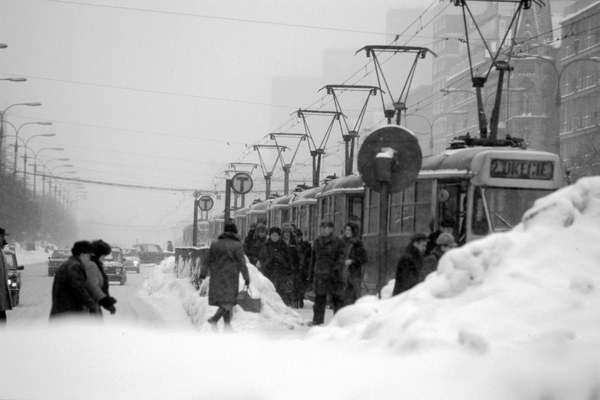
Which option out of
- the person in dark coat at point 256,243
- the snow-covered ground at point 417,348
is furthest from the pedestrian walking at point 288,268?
the snow-covered ground at point 417,348

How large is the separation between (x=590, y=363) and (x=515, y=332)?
46cm

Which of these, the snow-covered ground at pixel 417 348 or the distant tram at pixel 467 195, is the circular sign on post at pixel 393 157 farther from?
the distant tram at pixel 467 195

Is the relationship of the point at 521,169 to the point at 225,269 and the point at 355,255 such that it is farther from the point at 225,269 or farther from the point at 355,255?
the point at 225,269

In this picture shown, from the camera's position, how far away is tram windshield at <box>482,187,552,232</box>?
17.9 meters

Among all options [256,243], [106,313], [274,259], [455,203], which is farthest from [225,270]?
[256,243]

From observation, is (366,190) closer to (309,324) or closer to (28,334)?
(309,324)

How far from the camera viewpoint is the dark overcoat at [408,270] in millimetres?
11750

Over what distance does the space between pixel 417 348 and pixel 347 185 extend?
64.5ft

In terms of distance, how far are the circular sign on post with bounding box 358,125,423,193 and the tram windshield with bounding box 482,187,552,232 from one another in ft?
19.9

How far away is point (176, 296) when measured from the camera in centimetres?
3012

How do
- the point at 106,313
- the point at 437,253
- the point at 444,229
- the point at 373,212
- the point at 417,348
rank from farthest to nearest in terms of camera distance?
the point at 373,212 < the point at 106,313 < the point at 444,229 < the point at 437,253 < the point at 417,348

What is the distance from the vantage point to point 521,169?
59.5ft

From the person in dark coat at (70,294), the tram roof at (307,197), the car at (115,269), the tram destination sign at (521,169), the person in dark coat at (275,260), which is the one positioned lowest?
the car at (115,269)

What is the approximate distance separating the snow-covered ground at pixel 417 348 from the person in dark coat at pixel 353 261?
28.2 ft
